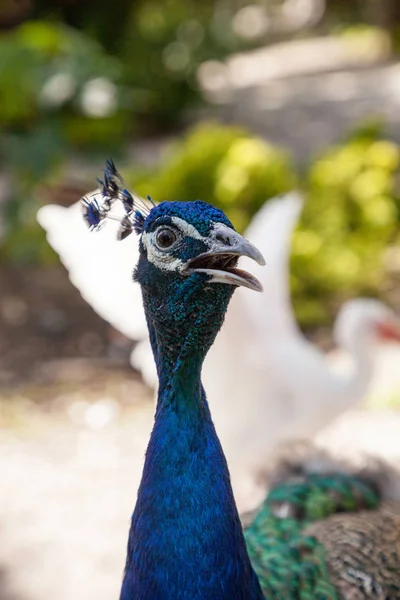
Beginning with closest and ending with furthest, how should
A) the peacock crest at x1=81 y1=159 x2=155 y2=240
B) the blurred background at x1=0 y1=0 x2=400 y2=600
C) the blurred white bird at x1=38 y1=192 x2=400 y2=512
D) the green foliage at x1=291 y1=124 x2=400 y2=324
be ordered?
the peacock crest at x1=81 y1=159 x2=155 y2=240 < the blurred white bird at x1=38 y1=192 x2=400 y2=512 < the blurred background at x1=0 y1=0 x2=400 y2=600 < the green foliage at x1=291 y1=124 x2=400 y2=324

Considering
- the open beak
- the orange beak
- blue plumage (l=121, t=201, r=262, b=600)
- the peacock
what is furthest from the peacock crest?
the orange beak

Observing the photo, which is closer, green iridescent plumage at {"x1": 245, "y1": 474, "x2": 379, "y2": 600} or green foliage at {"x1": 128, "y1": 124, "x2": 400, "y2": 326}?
green iridescent plumage at {"x1": 245, "y1": 474, "x2": 379, "y2": 600}

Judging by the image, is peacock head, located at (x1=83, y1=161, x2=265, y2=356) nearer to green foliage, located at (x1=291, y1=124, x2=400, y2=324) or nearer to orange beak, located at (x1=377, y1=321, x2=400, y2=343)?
orange beak, located at (x1=377, y1=321, x2=400, y2=343)

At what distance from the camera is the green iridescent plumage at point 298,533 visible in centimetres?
146

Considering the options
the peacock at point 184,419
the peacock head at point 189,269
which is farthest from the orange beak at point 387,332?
the peacock head at point 189,269

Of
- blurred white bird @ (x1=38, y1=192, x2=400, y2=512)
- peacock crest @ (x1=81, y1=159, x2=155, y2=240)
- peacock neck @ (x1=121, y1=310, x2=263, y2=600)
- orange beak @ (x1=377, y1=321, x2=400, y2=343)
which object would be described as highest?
orange beak @ (x1=377, y1=321, x2=400, y2=343)

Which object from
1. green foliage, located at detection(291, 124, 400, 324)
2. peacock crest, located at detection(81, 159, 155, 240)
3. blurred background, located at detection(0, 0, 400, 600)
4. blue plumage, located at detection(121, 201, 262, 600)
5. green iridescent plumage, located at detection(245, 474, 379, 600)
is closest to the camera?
blue plumage, located at detection(121, 201, 262, 600)

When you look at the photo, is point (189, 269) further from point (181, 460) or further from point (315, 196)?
point (315, 196)

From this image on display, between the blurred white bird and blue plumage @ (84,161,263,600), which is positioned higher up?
the blurred white bird

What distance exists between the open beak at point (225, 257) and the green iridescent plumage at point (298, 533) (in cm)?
64

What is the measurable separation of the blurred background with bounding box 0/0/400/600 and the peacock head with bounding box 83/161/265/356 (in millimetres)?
1040

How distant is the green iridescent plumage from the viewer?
4.80 feet

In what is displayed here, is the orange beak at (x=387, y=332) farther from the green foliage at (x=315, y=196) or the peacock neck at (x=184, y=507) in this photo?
the peacock neck at (x=184, y=507)

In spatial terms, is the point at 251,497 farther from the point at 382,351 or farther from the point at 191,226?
the point at 382,351
